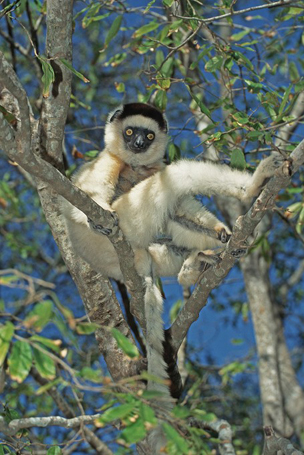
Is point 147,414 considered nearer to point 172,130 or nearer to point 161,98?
point 161,98

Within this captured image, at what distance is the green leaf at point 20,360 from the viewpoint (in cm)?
177

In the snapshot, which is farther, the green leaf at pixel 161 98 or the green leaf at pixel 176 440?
the green leaf at pixel 161 98

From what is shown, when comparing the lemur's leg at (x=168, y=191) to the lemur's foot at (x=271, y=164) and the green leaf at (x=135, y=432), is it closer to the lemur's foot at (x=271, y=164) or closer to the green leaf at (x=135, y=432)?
the lemur's foot at (x=271, y=164)

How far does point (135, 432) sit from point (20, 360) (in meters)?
0.42

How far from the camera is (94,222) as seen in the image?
331 cm

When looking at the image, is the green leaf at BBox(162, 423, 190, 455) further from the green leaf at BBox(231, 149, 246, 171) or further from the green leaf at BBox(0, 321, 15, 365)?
the green leaf at BBox(231, 149, 246, 171)

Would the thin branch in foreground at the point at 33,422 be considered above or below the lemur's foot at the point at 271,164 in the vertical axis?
below

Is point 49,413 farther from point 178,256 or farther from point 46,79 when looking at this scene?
point 46,79

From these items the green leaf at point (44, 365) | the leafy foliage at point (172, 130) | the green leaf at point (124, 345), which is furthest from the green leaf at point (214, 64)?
the green leaf at point (44, 365)

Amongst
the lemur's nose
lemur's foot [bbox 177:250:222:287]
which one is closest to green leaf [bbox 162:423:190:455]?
lemur's foot [bbox 177:250:222:287]

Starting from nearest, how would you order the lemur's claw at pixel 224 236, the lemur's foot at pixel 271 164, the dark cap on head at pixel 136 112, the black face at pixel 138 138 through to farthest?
the lemur's foot at pixel 271 164 → the lemur's claw at pixel 224 236 → the black face at pixel 138 138 → the dark cap on head at pixel 136 112

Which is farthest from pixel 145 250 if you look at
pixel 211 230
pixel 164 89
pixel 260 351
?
pixel 260 351

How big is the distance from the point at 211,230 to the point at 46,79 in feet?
4.69

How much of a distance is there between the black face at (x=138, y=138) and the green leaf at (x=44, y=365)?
2784 millimetres
